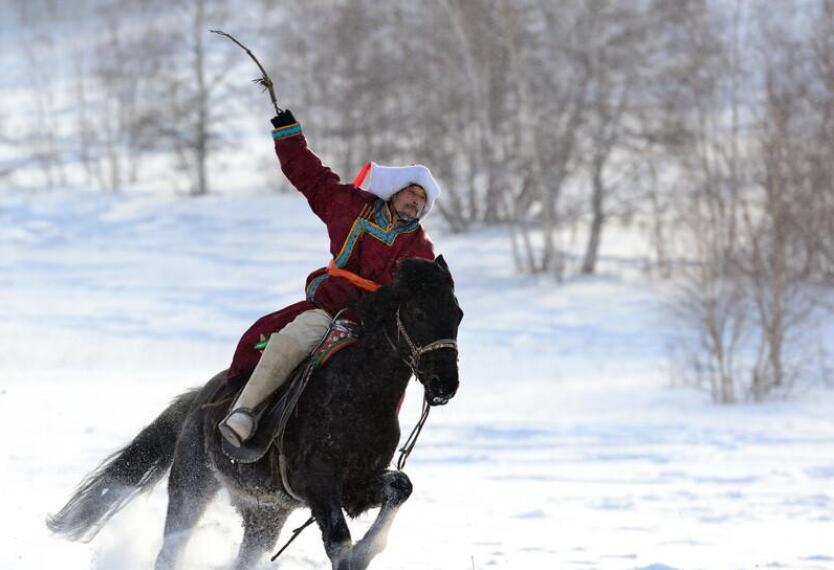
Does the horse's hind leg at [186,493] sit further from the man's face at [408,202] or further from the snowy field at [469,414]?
the man's face at [408,202]

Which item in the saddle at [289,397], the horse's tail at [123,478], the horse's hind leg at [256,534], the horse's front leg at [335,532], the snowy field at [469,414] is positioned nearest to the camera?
the horse's front leg at [335,532]

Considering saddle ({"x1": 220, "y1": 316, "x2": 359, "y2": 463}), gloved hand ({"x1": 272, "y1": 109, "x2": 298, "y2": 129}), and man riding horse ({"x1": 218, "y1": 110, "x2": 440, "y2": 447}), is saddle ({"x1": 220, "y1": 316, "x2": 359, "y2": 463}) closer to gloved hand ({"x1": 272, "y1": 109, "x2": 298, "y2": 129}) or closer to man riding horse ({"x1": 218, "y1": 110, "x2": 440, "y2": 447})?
man riding horse ({"x1": 218, "y1": 110, "x2": 440, "y2": 447})

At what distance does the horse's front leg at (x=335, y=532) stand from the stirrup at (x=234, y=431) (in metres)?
0.53

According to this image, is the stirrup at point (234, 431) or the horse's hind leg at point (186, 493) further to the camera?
the horse's hind leg at point (186, 493)

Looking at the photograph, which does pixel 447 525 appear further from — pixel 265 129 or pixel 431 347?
pixel 265 129

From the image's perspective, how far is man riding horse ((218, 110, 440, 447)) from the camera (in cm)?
550

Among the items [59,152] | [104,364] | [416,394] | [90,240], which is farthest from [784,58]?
[59,152]

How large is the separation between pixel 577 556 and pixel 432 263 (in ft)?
10.4

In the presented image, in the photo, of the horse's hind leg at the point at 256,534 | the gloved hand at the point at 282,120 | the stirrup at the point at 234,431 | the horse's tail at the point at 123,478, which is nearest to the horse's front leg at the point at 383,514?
the stirrup at the point at 234,431

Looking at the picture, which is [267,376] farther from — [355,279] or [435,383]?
[435,383]

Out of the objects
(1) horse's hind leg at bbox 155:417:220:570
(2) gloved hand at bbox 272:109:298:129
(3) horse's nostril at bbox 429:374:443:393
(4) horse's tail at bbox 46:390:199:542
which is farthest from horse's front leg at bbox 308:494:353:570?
(2) gloved hand at bbox 272:109:298:129

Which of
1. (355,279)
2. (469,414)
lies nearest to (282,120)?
(355,279)

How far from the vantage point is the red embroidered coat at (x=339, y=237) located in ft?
18.1

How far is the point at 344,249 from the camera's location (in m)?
5.55
